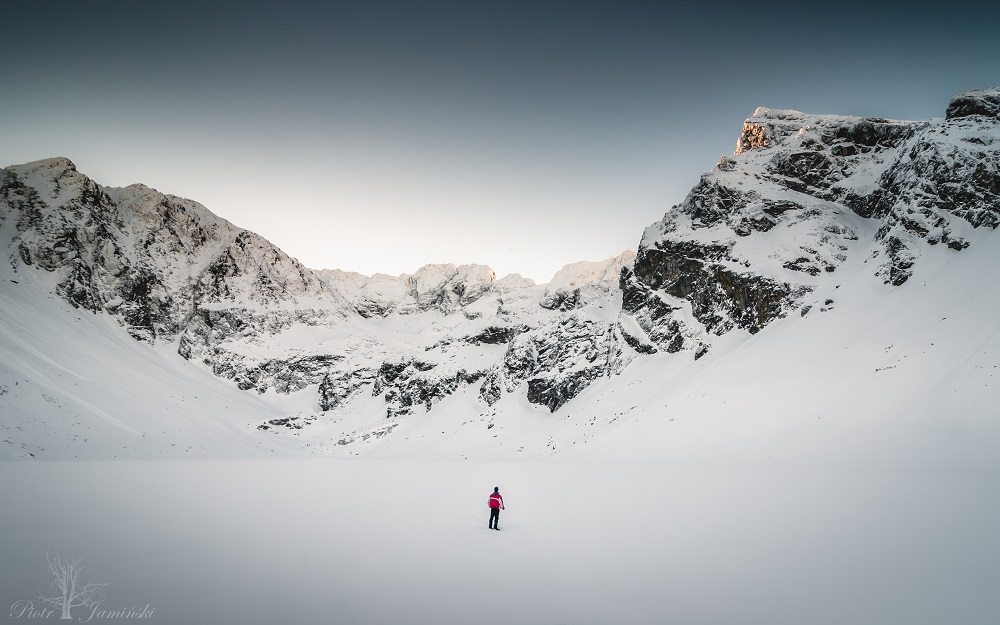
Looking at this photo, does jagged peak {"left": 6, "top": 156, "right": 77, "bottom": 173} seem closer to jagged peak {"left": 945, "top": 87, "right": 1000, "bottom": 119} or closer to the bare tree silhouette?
the bare tree silhouette

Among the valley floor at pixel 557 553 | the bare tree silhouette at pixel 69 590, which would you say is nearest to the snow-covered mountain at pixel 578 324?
the valley floor at pixel 557 553

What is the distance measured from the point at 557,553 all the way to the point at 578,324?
69421 mm

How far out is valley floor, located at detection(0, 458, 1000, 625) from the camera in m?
7.14

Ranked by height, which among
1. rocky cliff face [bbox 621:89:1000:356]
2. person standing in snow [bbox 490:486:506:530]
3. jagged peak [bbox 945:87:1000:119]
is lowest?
person standing in snow [bbox 490:486:506:530]

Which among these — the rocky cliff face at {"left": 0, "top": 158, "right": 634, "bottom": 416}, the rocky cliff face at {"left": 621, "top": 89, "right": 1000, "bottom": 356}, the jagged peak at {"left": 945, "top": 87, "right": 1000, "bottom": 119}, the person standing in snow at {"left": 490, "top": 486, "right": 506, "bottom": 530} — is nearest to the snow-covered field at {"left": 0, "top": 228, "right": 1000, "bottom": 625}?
the person standing in snow at {"left": 490, "top": 486, "right": 506, "bottom": 530}

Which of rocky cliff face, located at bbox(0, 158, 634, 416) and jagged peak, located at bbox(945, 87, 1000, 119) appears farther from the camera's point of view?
rocky cliff face, located at bbox(0, 158, 634, 416)

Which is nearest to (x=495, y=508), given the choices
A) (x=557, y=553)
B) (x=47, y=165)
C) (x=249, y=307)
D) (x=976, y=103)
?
(x=557, y=553)

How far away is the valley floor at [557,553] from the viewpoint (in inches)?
281

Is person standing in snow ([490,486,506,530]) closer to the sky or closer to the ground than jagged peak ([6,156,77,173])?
closer to the ground
